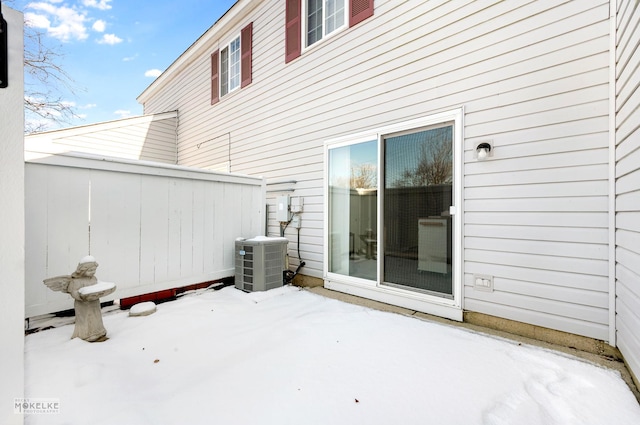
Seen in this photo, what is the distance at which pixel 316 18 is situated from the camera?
4.16 metres

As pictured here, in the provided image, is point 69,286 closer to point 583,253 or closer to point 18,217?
point 18,217

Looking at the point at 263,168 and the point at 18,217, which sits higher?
the point at 263,168

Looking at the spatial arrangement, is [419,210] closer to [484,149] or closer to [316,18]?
[484,149]

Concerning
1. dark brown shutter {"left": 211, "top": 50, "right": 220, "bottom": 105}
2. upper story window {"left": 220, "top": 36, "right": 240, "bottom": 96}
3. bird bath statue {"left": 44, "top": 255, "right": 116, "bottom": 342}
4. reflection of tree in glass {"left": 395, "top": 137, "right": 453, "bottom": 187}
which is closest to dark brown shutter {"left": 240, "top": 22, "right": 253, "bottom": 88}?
upper story window {"left": 220, "top": 36, "right": 240, "bottom": 96}

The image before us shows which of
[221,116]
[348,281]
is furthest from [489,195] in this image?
[221,116]

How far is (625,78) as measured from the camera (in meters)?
1.82

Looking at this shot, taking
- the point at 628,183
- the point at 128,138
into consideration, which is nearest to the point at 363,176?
the point at 628,183

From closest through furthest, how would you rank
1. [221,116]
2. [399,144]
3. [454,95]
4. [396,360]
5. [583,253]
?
[396,360] < [583,253] < [454,95] < [399,144] < [221,116]

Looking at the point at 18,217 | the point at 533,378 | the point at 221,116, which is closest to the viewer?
the point at 18,217

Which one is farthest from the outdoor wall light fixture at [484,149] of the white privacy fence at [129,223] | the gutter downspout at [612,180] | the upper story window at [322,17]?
the white privacy fence at [129,223]

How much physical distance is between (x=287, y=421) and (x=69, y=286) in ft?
6.73

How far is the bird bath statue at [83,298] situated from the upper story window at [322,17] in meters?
3.96

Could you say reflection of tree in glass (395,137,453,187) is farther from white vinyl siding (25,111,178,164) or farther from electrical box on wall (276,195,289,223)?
white vinyl siding (25,111,178,164)

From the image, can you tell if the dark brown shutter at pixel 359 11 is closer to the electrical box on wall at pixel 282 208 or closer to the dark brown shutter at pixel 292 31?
the dark brown shutter at pixel 292 31
